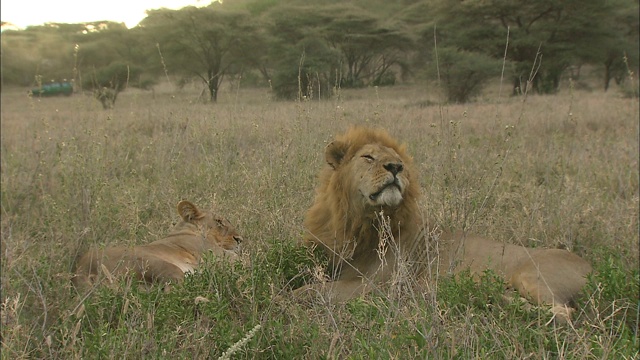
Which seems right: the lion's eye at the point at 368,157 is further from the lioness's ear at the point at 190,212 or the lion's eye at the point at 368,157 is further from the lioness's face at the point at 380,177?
the lioness's ear at the point at 190,212

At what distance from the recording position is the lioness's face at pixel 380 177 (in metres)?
3.38

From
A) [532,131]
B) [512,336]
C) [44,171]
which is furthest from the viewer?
[532,131]

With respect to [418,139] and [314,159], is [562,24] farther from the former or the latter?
[314,159]

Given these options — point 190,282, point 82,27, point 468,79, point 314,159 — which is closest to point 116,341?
point 190,282

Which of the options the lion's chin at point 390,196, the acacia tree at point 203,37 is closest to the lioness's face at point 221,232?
the lion's chin at point 390,196

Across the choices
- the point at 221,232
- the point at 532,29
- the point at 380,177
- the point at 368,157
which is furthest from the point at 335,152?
the point at 532,29

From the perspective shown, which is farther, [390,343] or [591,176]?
[591,176]

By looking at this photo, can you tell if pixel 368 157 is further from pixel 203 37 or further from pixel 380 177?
pixel 203 37

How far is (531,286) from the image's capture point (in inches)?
128

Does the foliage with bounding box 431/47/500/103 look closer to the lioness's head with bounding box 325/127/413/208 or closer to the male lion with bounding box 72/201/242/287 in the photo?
the male lion with bounding box 72/201/242/287

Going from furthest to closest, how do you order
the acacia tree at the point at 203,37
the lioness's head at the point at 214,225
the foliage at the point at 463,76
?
the acacia tree at the point at 203,37, the foliage at the point at 463,76, the lioness's head at the point at 214,225

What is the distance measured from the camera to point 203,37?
910 inches

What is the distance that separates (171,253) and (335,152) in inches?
48.0

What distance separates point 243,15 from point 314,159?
20.1 m
